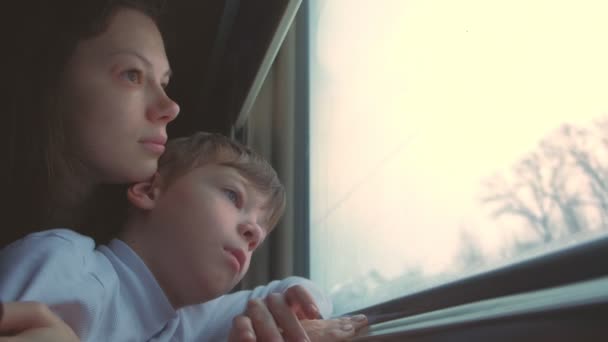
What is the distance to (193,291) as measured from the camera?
28.3 inches

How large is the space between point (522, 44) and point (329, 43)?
68 centimetres

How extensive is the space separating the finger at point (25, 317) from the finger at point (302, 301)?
0.32m

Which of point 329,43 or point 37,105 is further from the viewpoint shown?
point 329,43

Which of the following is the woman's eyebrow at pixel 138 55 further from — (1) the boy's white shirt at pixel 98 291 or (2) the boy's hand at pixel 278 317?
(2) the boy's hand at pixel 278 317

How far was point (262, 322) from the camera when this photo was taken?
2.10 feet

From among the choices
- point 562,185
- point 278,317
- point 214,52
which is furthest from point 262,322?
point 214,52

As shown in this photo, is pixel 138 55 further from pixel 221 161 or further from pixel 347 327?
pixel 347 327

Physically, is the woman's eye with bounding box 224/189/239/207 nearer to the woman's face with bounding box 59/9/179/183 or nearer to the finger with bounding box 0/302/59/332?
the woman's face with bounding box 59/9/179/183

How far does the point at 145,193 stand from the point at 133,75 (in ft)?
0.57

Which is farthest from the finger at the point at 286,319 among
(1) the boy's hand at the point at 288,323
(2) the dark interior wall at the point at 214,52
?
(2) the dark interior wall at the point at 214,52

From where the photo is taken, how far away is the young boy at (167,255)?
1.82ft

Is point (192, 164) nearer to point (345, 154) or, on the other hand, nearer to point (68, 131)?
point (68, 131)

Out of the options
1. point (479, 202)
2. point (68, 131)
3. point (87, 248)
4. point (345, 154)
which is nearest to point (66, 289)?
point (87, 248)

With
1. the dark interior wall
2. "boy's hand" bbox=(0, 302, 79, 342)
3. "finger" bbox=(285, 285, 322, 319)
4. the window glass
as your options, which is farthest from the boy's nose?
the dark interior wall
